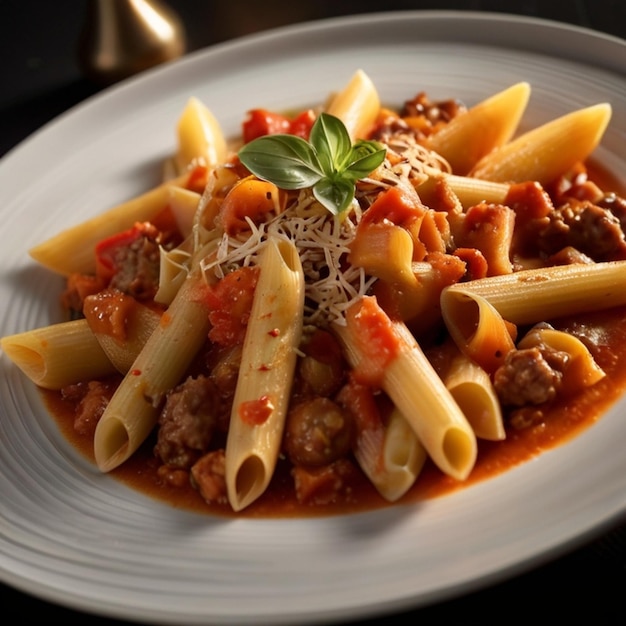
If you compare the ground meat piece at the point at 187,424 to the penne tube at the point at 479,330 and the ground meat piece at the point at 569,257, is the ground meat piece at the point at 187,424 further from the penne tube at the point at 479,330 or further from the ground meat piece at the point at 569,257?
the ground meat piece at the point at 569,257

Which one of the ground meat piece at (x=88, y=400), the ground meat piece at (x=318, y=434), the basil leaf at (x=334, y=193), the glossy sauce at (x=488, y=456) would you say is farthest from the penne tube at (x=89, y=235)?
the ground meat piece at (x=318, y=434)

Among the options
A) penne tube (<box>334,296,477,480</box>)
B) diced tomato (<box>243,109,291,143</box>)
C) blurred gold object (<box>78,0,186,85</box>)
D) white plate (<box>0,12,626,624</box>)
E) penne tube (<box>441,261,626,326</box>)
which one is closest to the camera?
white plate (<box>0,12,626,624</box>)

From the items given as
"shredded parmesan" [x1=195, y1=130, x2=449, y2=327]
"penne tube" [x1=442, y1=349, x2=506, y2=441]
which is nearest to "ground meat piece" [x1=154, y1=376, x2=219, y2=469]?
"shredded parmesan" [x1=195, y1=130, x2=449, y2=327]

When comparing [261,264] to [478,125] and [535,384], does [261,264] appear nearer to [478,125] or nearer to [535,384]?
[535,384]

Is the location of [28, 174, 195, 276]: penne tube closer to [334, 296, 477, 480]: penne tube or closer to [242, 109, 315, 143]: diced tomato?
[242, 109, 315, 143]: diced tomato

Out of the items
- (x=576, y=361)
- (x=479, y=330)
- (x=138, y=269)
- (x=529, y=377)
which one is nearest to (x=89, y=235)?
(x=138, y=269)

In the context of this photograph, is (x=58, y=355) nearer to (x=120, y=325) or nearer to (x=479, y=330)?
(x=120, y=325)

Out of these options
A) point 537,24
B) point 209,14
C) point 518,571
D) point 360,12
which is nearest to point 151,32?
point 209,14
